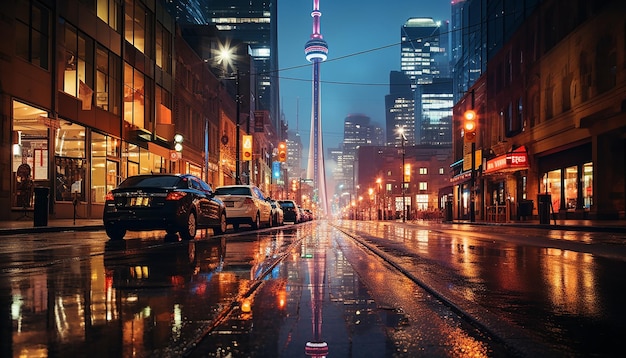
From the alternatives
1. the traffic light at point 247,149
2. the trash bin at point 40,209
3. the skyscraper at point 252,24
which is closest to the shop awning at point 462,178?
the traffic light at point 247,149

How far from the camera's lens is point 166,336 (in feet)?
13.8

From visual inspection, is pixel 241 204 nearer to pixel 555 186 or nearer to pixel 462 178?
pixel 555 186

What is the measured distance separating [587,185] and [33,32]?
29377 millimetres

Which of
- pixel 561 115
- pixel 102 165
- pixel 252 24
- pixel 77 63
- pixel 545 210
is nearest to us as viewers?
pixel 545 210

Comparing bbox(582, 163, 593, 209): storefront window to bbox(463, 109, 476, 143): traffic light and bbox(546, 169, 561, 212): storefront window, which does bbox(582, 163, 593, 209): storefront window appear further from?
bbox(463, 109, 476, 143): traffic light

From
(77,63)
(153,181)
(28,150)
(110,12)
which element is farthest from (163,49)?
(153,181)

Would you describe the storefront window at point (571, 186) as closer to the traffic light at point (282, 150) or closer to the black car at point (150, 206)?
the black car at point (150, 206)

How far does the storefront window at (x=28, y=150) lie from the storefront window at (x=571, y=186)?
1126 inches

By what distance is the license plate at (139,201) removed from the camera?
46.7 feet

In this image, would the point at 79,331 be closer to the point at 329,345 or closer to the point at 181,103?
the point at 329,345

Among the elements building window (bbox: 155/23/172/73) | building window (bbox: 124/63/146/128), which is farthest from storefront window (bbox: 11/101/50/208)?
building window (bbox: 155/23/172/73)

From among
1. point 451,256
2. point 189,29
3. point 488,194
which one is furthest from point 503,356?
point 189,29

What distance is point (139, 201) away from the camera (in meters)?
14.2

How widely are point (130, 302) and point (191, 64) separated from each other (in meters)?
47.3
